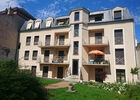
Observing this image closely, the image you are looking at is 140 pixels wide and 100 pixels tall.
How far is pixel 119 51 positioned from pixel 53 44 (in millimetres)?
11323

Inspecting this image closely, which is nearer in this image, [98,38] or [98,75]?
[98,75]

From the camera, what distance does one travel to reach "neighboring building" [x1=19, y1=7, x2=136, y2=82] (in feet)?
53.6

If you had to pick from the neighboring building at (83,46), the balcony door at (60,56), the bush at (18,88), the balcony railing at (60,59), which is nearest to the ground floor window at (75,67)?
the neighboring building at (83,46)

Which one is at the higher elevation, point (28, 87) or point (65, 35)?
point (65, 35)

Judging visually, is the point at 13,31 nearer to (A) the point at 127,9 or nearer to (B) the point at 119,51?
(B) the point at 119,51

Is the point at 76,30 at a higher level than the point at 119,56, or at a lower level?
higher

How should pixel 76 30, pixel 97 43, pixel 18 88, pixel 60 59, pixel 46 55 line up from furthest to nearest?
pixel 46 55
pixel 60 59
pixel 76 30
pixel 97 43
pixel 18 88

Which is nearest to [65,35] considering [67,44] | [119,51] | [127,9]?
[67,44]

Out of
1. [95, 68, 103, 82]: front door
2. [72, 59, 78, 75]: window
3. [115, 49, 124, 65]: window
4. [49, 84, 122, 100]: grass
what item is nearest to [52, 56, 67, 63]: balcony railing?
[72, 59, 78, 75]: window

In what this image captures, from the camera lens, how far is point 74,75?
17.5 m

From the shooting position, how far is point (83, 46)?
59.5 ft

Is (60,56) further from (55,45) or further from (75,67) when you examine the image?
(75,67)

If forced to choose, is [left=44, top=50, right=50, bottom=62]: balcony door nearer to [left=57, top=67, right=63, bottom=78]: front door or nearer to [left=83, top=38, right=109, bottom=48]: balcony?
[left=57, top=67, right=63, bottom=78]: front door

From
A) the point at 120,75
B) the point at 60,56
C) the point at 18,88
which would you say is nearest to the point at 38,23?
the point at 60,56
